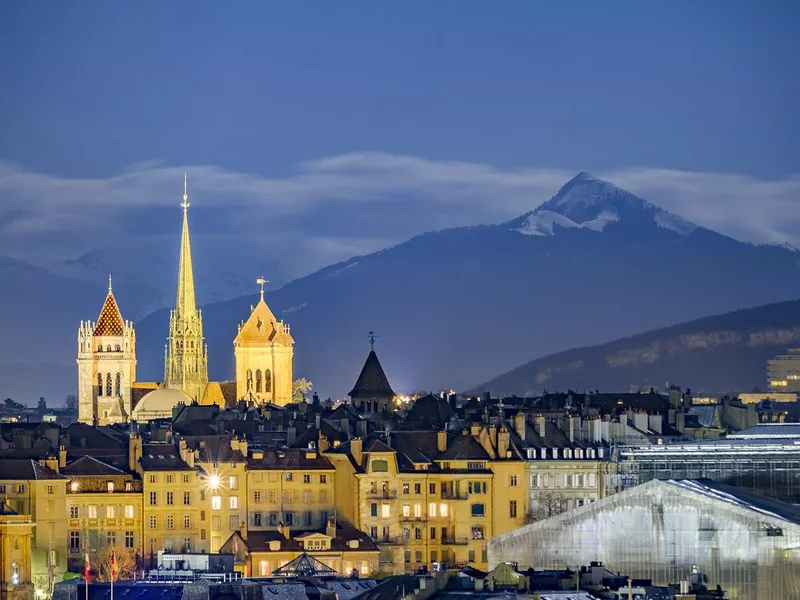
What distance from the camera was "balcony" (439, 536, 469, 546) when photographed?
131750 mm

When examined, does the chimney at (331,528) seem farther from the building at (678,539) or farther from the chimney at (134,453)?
the building at (678,539)

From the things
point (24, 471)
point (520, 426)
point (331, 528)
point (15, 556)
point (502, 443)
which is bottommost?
point (15, 556)

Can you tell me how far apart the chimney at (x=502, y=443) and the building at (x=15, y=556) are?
23.1 m

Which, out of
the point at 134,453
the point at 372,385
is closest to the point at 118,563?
the point at 134,453

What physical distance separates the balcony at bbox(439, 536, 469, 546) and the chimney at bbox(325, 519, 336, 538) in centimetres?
660

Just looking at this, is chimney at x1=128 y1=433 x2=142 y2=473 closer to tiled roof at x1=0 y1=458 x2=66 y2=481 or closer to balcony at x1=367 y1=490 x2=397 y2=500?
tiled roof at x1=0 y1=458 x2=66 y2=481

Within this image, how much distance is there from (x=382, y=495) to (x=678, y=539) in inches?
1261

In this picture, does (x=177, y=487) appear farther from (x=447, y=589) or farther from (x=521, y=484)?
(x=447, y=589)

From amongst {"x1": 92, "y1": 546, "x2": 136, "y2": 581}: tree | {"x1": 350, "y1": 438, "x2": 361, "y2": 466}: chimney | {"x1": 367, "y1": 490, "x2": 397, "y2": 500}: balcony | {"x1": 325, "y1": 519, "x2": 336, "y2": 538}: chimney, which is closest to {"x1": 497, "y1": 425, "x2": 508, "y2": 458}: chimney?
{"x1": 367, "y1": 490, "x2": 397, "y2": 500}: balcony

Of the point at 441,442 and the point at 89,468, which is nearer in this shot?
the point at 89,468

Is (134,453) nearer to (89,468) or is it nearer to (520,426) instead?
(89,468)

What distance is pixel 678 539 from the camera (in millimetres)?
102438

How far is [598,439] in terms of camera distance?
139625 millimetres

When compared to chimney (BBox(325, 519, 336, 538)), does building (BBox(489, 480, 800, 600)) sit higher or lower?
lower
